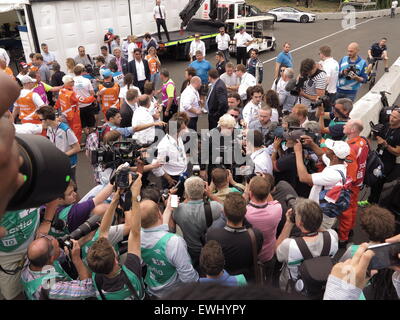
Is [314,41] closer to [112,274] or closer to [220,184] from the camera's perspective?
[220,184]

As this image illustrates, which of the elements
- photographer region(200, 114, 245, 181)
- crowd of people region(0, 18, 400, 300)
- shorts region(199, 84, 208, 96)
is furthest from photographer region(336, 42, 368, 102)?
photographer region(200, 114, 245, 181)

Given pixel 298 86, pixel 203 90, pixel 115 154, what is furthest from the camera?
pixel 203 90

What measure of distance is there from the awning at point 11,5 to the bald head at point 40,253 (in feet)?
32.8

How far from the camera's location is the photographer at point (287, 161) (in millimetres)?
4445

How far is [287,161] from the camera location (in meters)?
4.57

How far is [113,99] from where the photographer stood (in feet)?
25.0

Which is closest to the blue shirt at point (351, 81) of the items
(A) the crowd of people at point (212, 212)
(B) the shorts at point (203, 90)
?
(A) the crowd of people at point (212, 212)

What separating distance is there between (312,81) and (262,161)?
2.89 metres

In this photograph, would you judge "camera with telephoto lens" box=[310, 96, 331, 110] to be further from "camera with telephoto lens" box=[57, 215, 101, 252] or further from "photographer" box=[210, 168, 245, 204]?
"camera with telephoto lens" box=[57, 215, 101, 252]

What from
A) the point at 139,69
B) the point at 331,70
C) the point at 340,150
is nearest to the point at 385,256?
the point at 340,150

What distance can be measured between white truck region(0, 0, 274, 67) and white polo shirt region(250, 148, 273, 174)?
9682 millimetres

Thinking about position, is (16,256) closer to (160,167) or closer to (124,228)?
(124,228)

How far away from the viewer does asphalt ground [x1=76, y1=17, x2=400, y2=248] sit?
10986mm
